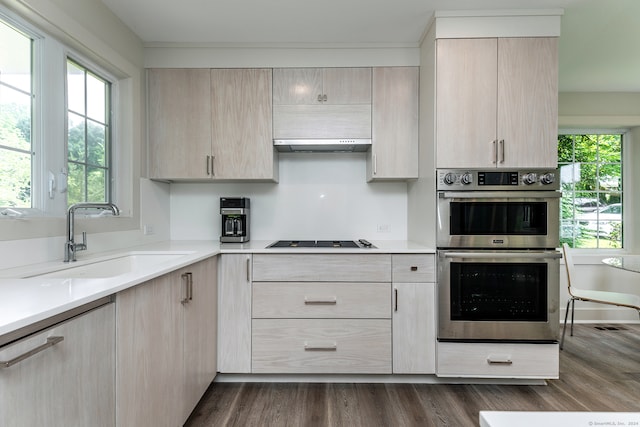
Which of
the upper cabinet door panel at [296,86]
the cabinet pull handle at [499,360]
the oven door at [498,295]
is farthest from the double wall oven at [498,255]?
the upper cabinet door panel at [296,86]

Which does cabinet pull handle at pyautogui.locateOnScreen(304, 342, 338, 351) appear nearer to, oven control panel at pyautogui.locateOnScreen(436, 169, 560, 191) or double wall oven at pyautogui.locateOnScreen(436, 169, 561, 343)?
double wall oven at pyautogui.locateOnScreen(436, 169, 561, 343)

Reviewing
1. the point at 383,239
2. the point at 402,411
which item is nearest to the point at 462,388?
the point at 402,411

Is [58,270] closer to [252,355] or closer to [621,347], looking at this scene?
[252,355]

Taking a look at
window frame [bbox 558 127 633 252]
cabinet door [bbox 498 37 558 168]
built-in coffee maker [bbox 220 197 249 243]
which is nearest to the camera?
cabinet door [bbox 498 37 558 168]

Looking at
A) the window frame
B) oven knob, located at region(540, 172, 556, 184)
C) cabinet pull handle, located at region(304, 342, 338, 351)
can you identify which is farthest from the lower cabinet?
the window frame

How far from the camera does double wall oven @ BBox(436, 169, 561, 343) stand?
221 centimetres

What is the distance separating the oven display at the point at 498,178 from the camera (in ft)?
7.30

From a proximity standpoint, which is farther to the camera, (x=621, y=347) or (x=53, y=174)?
(x=621, y=347)

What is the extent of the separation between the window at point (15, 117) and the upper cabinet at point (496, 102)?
7.35 ft

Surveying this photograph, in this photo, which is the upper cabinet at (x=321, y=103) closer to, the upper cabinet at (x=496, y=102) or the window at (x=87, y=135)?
the upper cabinet at (x=496, y=102)

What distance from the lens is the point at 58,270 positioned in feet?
5.03

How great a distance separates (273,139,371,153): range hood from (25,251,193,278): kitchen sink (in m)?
1.08

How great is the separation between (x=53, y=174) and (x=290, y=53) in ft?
5.66

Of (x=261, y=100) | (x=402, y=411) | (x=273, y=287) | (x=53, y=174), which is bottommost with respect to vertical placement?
(x=402, y=411)
